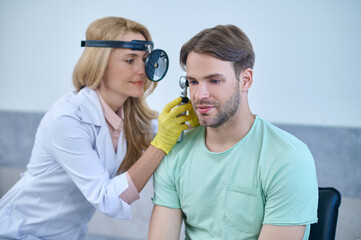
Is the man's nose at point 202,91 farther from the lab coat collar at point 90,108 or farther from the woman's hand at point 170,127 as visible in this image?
the lab coat collar at point 90,108

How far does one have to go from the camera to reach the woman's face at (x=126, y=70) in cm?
162

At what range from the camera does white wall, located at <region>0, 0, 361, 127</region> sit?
2.15 meters

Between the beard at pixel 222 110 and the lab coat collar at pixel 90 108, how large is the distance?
53cm

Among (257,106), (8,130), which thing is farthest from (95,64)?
(8,130)

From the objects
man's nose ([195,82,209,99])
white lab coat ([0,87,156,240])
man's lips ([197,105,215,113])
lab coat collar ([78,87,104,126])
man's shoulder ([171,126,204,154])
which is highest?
man's nose ([195,82,209,99])

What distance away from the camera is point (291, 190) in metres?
1.13

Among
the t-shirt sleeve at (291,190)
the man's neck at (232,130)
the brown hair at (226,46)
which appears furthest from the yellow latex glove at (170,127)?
the t-shirt sleeve at (291,190)

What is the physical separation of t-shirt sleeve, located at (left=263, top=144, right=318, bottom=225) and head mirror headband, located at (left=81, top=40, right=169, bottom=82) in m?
0.63

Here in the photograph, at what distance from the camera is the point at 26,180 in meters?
1.68

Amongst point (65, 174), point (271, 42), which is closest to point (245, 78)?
point (65, 174)

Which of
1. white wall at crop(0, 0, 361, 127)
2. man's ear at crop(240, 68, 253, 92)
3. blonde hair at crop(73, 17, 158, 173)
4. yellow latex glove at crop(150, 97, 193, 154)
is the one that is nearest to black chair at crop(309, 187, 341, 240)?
man's ear at crop(240, 68, 253, 92)

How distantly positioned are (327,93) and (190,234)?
1.30 meters

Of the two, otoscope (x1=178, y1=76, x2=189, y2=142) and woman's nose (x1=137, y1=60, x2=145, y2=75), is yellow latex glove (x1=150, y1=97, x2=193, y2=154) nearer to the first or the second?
otoscope (x1=178, y1=76, x2=189, y2=142)

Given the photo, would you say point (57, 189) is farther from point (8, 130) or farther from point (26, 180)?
point (8, 130)
